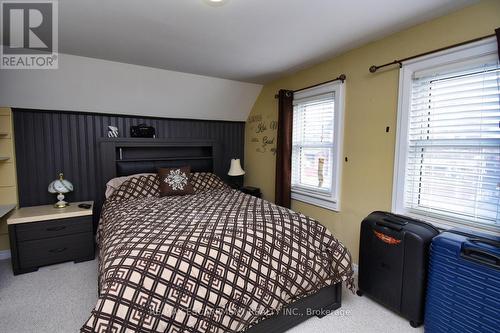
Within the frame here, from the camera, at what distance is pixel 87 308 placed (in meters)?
1.98

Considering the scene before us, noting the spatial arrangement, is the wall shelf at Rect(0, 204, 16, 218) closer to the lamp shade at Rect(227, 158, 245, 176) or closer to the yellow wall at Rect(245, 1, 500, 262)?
the lamp shade at Rect(227, 158, 245, 176)

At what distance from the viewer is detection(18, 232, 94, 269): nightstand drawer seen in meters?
2.49

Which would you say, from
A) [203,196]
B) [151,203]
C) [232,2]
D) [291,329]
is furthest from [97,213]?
[232,2]

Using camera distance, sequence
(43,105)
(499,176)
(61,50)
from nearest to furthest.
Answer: (499,176), (61,50), (43,105)

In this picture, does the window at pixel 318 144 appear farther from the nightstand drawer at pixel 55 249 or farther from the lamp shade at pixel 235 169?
the nightstand drawer at pixel 55 249

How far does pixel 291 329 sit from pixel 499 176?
1.85m

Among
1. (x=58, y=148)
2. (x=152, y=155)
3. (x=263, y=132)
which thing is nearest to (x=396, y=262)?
(x=263, y=132)

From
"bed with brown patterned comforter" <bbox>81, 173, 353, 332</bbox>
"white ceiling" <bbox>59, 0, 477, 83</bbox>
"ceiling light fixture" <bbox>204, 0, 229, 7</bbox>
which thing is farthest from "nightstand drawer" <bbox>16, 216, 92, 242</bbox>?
"ceiling light fixture" <bbox>204, 0, 229, 7</bbox>

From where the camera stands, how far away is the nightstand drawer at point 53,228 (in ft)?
8.10

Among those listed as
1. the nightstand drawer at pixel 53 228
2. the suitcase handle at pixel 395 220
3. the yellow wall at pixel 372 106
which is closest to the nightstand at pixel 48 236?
the nightstand drawer at pixel 53 228

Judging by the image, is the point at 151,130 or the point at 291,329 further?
the point at 151,130

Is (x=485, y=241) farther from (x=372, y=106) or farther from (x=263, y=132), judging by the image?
(x=263, y=132)

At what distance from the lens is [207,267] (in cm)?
145

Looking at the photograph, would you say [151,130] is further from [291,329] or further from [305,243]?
[291,329]
